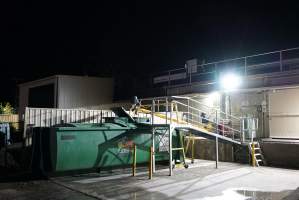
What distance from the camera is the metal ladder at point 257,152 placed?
13852 millimetres

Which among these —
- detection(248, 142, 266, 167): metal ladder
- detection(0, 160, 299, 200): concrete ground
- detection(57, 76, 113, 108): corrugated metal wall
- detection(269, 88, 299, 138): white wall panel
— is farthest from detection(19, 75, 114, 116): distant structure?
detection(269, 88, 299, 138): white wall panel

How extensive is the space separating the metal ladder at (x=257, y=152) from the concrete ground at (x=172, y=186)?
4.62 feet

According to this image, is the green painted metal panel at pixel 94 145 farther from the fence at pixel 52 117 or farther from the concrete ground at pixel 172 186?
the fence at pixel 52 117

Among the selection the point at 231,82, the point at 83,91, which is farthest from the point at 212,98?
the point at 83,91

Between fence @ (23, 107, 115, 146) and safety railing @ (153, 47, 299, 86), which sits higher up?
safety railing @ (153, 47, 299, 86)

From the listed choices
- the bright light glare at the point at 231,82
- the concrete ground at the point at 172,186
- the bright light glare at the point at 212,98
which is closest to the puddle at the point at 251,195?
the concrete ground at the point at 172,186

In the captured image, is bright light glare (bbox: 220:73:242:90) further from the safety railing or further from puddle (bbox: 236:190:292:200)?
puddle (bbox: 236:190:292:200)

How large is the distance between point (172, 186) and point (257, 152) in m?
6.10

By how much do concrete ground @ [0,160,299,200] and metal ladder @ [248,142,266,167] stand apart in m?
1.41

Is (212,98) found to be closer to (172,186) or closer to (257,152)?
(257,152)

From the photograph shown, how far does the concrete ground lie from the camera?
28.4 feet

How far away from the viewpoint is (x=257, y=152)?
14.4 m

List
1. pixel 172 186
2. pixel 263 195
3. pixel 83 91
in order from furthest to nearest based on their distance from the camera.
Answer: pixel 83 91
pixel 172 186
pixel 263 195

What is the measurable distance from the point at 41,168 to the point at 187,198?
207 inches
